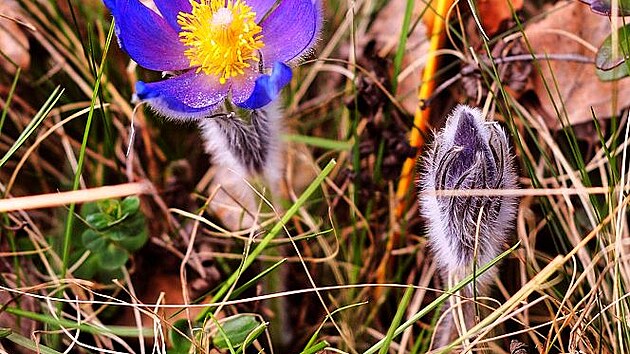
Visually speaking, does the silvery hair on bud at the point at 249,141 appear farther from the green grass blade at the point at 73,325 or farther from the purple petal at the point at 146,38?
the green grass blade at the point at 73,325

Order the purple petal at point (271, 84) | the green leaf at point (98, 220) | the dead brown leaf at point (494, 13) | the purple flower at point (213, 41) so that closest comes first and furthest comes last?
1. the purple petal at point (271, 84)
2. the purple flower at point (213, 41)
3. the green leaf at point (98, 220)
4. the dead brown leaf at point (494, 13)

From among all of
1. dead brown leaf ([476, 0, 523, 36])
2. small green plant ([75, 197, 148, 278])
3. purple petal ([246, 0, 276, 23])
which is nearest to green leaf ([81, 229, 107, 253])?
small green plant ([75, 197, 148, 278])

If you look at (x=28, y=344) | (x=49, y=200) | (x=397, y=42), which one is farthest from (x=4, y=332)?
(x=397, y=42)

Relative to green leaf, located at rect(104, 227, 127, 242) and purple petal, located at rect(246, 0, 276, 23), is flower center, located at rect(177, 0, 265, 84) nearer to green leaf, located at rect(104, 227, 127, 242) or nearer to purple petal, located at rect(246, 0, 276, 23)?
purple petal, located at rect(246, 0, 276, 23)

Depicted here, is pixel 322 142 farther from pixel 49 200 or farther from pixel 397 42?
pixel 49 200

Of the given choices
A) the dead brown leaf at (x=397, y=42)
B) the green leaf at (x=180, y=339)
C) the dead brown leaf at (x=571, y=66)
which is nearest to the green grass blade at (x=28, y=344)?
the green leaf at (x=180, y=339)

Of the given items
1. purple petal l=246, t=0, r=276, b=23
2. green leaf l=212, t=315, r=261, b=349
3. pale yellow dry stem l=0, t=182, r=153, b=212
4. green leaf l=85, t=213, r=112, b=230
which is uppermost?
purple petal l=246, t=0, r=276, b=23

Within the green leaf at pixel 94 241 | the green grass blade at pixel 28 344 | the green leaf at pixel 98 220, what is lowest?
the green grass blade at pixel 28 344
